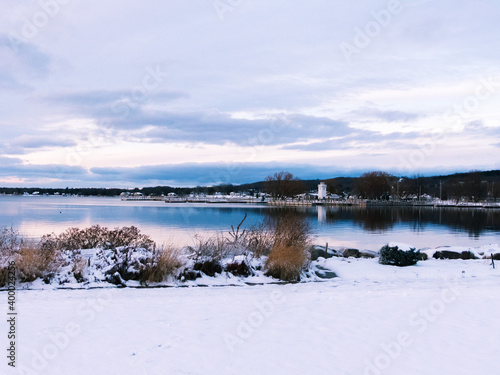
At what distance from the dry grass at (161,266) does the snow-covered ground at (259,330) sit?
108 cm

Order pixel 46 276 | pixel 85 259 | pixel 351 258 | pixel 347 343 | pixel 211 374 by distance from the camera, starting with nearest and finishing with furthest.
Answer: pixel 211 374, pixel 347 343, pixel 46 276, pixel 85 259, pixel 351 258

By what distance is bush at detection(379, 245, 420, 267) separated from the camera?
53.2 feet

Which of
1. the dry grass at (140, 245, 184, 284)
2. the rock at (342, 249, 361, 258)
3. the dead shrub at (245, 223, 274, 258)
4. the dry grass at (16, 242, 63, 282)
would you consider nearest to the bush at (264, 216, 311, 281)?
the dead shrub at (245, 223, 274, 258)

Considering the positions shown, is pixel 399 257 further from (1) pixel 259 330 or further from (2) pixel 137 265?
(1) pixel 259 330

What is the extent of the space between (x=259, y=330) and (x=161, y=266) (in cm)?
569

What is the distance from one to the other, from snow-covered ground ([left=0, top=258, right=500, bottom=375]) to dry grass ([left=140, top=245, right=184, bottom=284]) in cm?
108

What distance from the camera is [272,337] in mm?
7406

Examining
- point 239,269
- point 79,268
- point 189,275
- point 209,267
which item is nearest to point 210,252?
point 209,267

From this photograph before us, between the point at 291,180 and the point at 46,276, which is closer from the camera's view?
the point at 46,276

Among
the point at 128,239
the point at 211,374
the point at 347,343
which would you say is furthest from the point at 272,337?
the point at 128,239

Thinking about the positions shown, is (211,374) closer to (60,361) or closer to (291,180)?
(60,361)

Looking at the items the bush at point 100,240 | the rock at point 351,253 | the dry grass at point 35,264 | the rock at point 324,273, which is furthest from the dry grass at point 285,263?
the dry grass at point 35,264

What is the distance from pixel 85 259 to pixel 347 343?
9.27 meters

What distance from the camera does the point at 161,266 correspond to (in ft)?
41.5
